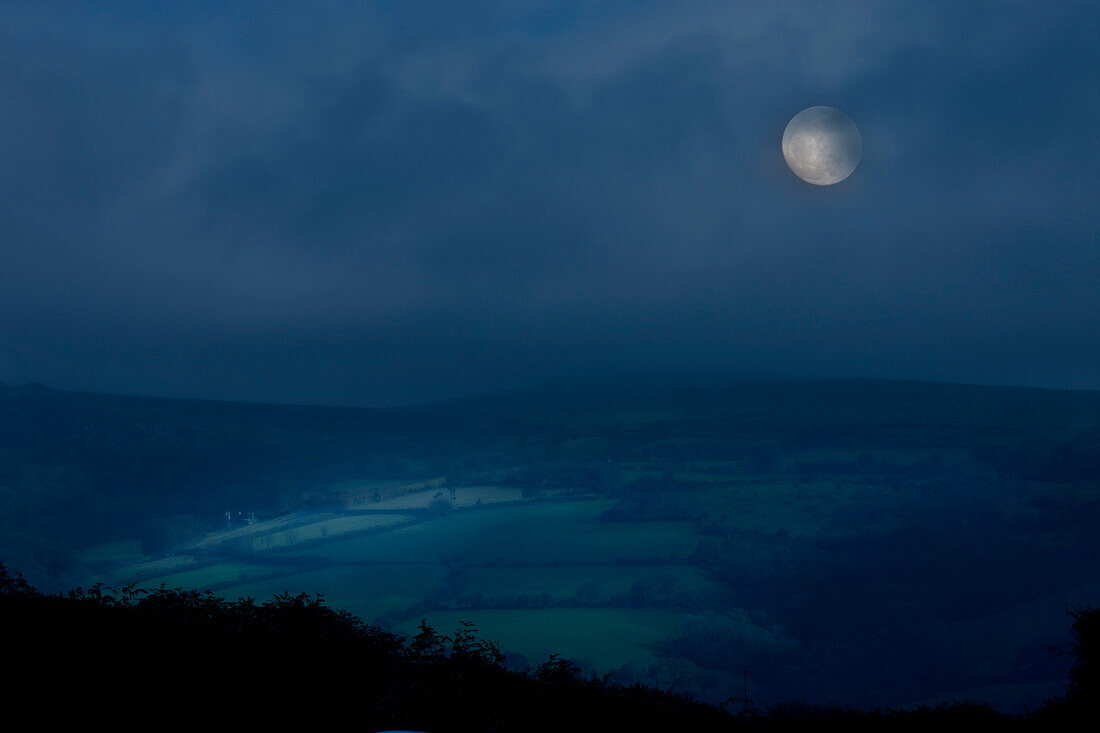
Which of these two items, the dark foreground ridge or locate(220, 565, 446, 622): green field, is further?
locate(220, 565, 446, 622): green field

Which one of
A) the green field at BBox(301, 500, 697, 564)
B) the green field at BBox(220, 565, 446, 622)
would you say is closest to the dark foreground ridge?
the green field at BBox(220, 565, 446, 622)

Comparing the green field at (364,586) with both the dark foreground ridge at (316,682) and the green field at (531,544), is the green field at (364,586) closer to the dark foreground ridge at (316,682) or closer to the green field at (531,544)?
the green field at (531,544)

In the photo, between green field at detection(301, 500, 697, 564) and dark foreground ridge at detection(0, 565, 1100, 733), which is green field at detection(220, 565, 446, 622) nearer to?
green field at detection(301, 500, 697, 564)

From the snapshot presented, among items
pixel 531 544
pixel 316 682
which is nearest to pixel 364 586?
pixel 531 544

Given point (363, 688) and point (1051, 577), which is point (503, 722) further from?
point (1051, 577)

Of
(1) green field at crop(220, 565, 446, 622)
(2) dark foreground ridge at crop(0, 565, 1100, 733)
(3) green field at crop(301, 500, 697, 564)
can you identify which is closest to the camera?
(2) dark foreground ridge at crop(0, 565, 1100, 733)

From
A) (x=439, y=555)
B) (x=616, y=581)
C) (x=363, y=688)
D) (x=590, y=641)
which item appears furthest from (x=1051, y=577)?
(x=363, y=688)

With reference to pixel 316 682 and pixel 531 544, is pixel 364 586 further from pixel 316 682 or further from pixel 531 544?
pixel 316 682

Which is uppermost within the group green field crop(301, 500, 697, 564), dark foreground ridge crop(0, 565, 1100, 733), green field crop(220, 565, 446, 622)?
green field crop(301, 500, 697, 564)

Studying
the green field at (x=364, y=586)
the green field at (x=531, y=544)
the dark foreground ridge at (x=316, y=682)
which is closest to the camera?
the dark foreground ridge at (x=316, y=682)

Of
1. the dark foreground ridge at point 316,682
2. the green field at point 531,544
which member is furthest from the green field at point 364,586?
the dark foreground ridge at point 316,682
